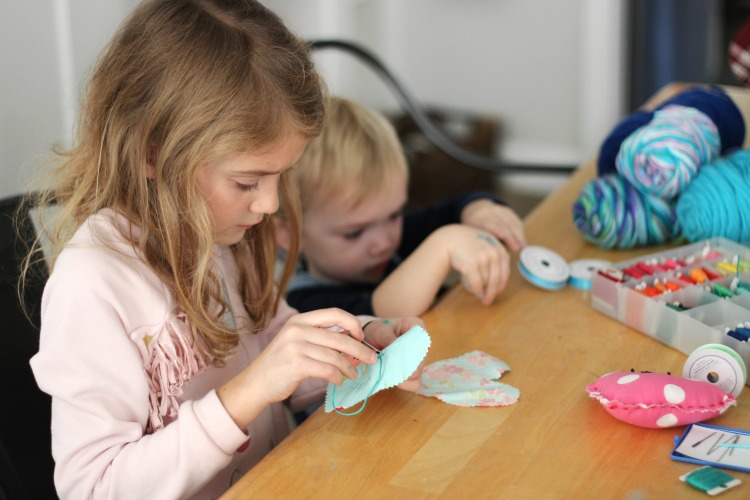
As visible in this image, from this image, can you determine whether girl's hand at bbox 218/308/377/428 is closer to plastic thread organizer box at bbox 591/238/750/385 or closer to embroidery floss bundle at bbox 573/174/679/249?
plastic thread organizer box at bbox 591/238/750/385

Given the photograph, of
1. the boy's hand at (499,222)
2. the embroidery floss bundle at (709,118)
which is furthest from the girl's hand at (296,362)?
the embroidery floss bundle at (709,118)

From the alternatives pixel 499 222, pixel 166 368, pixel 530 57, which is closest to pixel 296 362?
pixel 166 368

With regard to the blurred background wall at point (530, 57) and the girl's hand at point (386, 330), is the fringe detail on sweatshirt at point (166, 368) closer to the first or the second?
the girl's hand at point (386, 330)

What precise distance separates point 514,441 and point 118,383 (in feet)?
1.39

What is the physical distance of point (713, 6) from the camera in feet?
9.36

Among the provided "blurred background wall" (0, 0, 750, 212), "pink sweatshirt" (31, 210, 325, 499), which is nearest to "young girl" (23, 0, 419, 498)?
"pink sweatshirt" (31, 210, 325, 499)

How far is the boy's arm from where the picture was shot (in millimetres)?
1274

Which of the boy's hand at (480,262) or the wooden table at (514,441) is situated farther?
the boy's hand at (480,262)

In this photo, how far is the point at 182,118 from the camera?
3.28 feet

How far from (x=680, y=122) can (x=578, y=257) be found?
259 mm

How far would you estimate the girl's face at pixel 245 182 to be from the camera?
103cm

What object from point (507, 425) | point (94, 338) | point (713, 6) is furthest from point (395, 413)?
point (713, 6)

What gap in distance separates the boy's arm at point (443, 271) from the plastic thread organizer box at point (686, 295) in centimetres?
14

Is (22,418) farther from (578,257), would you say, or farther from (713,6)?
(713,6)
